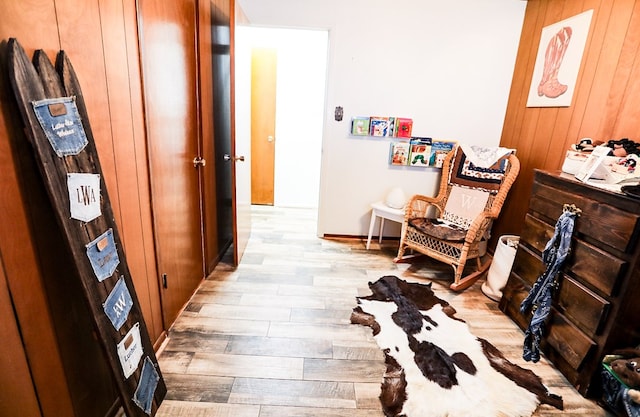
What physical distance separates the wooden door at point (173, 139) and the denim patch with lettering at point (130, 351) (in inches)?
19.3

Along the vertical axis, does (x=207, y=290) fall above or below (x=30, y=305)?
below

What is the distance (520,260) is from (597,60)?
1.42 meters

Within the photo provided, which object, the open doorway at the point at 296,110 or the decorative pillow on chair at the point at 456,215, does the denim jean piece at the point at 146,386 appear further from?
the open doorway at the point at 296,110

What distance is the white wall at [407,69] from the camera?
115 inches

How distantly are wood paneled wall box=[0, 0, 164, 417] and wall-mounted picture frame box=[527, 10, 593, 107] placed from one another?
279 cm

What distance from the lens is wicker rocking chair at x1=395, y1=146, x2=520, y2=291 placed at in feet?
8.44

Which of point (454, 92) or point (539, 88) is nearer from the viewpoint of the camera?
point (539, 88)

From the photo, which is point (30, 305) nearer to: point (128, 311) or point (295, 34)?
point (128, 311)

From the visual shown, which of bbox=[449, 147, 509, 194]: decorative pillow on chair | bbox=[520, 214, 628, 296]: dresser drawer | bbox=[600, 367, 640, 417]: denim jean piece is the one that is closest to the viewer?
bbox=[600, 367, 640, 417]: denim jean piece

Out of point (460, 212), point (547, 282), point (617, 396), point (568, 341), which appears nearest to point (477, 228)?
point (460, 212)

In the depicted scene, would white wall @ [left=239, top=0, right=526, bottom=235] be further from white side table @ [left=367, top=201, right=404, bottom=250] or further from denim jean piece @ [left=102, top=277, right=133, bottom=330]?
denim jean piece @ [left=102, top=277, right=133, bottom=330]

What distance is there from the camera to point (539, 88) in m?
2.65

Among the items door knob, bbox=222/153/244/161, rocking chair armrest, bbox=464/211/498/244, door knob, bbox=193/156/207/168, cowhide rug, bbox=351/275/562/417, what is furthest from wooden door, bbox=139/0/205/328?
rocking chair armrest, bbox=464/211/498/244

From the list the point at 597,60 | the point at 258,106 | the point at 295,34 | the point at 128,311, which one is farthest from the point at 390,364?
the point at 295,34
